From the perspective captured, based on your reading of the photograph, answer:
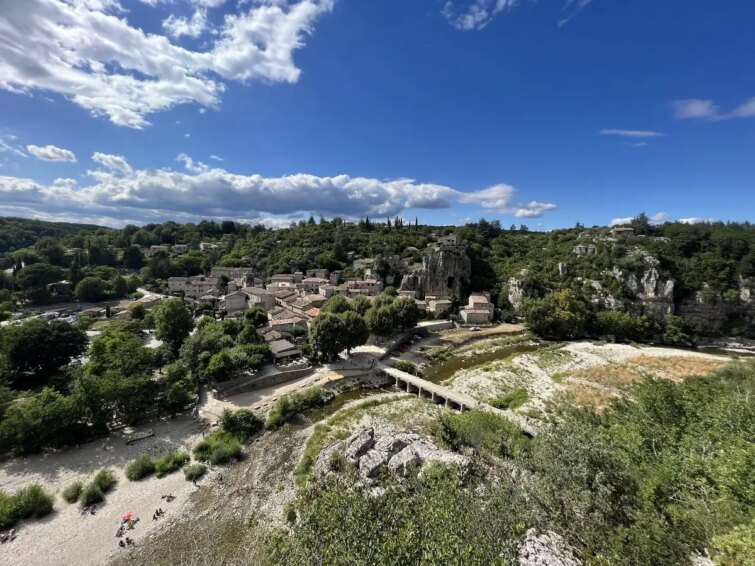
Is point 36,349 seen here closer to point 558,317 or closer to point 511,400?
point 511,400

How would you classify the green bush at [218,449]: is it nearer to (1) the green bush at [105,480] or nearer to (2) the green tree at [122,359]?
(1) the green bush at [105,480]

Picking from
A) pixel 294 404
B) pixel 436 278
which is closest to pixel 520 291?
pixel 436 278

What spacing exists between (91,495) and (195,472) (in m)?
5.42

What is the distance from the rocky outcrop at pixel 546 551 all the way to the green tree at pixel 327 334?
27386 mm

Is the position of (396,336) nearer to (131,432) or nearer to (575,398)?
(575,398)

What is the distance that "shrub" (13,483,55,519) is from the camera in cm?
1748

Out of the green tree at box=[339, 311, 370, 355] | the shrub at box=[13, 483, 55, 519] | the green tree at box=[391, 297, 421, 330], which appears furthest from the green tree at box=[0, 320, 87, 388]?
the green tree at box=[391, 297, 421, 330]

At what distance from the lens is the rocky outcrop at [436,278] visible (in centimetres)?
6731

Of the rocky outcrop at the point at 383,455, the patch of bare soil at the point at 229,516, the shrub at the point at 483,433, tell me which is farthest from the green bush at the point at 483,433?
the patch of bare soil at the point at 229,516

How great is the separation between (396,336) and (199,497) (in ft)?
106

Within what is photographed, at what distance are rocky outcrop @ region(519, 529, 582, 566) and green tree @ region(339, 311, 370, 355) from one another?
27.6 meters

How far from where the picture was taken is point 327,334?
35.9 m

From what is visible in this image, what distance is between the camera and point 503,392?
3162 cm

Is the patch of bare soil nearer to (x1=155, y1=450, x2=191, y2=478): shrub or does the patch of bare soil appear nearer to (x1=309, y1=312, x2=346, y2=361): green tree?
(x1=155, y1=450, x2=191, y2=478): shrub
